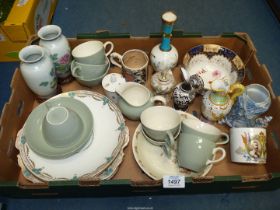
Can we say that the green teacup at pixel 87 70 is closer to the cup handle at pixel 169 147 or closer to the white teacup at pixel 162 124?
the white teacup at pixel 162 124

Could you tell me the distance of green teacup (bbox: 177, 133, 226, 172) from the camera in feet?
2.38

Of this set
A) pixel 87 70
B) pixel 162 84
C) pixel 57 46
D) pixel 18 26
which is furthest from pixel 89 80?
pixel 18 26

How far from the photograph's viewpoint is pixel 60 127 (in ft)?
2.46

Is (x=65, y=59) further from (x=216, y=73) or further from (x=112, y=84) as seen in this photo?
(x=216, y=73)

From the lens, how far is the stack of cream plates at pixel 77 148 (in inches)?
30.2

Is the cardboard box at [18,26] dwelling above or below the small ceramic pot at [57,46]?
below

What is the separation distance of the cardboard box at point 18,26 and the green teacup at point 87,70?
1.32ft

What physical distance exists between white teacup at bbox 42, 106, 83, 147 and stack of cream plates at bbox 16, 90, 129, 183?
13 millimetres

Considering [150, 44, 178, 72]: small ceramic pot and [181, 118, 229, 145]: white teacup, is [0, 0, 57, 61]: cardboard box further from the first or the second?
[181, 118, 229, 145]: white teacup

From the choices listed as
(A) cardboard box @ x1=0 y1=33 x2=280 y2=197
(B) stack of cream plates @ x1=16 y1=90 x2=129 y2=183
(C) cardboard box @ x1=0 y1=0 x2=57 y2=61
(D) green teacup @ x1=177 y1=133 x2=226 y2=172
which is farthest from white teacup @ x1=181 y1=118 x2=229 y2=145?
(C) cardboard box @ x1=0 y1=0 x2=57 y2=61

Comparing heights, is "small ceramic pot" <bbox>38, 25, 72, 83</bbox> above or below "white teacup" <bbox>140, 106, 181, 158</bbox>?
above

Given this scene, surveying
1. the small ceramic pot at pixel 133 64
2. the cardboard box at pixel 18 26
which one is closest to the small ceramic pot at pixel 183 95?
the small ceramic pot at pixel 133 64

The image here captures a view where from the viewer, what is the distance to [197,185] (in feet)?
2.48

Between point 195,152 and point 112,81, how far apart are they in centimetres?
41
